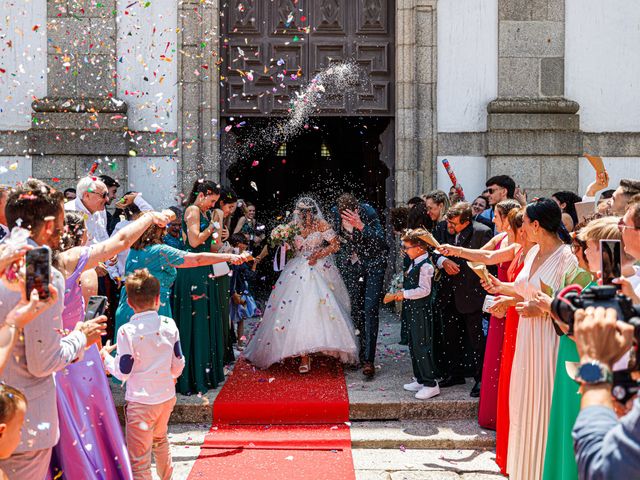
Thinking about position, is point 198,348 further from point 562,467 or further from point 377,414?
point 562,467

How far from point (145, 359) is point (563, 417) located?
2.40 m

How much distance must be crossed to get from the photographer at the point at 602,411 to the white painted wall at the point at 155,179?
27.7 feet

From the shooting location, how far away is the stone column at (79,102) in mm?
9930

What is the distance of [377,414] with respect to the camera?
6.49 metres

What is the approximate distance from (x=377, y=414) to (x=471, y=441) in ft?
2.95

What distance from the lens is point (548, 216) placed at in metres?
4.57

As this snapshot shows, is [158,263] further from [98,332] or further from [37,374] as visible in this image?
[37,374]

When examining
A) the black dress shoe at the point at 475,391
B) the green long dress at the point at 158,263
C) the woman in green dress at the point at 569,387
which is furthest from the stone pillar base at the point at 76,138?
the woman in green dress at the point at 569,387

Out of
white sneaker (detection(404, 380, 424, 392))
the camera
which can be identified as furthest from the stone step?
the camera

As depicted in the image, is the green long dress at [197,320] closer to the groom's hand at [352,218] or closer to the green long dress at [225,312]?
the green long dress at [225,312]

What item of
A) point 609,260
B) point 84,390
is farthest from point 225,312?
point 609,260

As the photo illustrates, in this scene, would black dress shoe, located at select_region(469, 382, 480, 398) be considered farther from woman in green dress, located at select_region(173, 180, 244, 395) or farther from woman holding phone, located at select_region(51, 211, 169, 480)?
woman holding phone, located at select_region(51, 211, 169, 480)

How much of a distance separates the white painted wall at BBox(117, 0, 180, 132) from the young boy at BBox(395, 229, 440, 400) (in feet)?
15.3

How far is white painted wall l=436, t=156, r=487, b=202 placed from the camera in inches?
408
